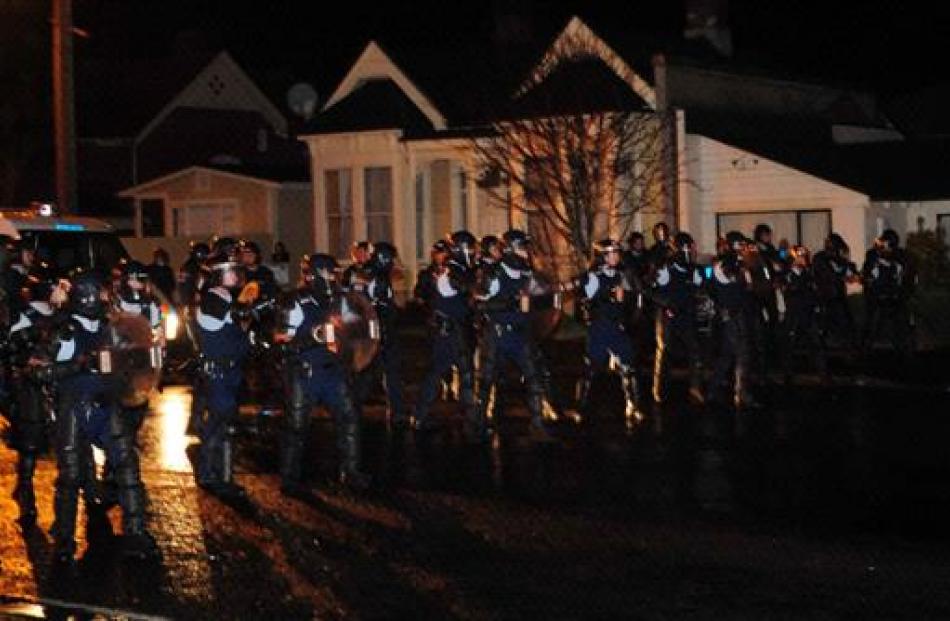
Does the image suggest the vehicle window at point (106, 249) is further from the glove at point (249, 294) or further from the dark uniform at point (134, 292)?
the dark uniform at point (134, 292)

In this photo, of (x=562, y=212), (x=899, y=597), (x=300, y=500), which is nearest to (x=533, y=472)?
(x=300, y=500)

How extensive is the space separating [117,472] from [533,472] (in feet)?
13.1

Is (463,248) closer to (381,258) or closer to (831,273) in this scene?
(381,258)

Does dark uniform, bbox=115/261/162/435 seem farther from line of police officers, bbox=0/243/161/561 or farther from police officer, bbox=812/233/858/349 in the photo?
police officer, bbox=812/233/858/349

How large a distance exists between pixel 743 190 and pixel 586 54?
156 inches

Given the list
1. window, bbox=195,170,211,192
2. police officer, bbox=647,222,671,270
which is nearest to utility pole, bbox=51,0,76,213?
police officer, bbox=647,222,671,270

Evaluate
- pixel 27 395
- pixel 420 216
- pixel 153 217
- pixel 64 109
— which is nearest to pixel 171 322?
pixel 64 109

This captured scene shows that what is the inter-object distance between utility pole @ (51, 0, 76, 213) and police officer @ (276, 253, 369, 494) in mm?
12713

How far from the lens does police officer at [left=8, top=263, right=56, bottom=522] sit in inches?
454

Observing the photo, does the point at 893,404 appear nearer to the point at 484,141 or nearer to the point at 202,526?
the point at 202,526

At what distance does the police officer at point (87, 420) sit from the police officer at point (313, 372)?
229cm

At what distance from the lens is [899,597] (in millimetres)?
8539

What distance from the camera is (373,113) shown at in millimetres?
34250

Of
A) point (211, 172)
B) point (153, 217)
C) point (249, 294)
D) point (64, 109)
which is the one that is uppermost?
point (211, 172)
